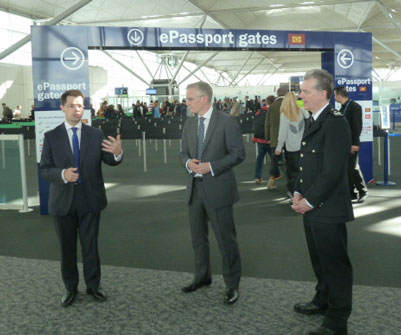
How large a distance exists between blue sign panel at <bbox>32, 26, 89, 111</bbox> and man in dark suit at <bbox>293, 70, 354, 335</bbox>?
506cm

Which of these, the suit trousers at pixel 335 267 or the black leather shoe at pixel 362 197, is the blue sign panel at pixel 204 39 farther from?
the suit trousers at pixel 335 267

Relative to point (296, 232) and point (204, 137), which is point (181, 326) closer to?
point (204, 137)

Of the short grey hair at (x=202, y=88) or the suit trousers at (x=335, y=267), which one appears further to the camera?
the short grey hair at (x=202, y=88)

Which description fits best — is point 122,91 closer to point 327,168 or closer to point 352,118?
point 352,118

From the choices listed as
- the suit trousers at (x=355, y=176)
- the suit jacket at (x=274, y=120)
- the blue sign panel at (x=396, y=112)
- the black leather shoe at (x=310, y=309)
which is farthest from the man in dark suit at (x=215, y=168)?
the blue sign panel at (x=396, y=112)

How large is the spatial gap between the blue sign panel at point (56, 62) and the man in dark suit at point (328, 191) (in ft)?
16.6

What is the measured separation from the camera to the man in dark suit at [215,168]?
3791 millimetres

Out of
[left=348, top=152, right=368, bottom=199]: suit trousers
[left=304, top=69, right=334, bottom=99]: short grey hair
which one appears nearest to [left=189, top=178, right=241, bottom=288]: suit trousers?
[left=304, top=69, right=334, bottom=99]: short grey hair

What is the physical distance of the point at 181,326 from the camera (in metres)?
3.40

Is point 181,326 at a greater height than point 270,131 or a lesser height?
lesser

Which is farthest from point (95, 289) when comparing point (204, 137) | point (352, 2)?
point (352, 2)

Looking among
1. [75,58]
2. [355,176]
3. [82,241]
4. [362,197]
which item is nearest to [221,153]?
[82,241]

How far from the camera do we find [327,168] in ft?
9.70

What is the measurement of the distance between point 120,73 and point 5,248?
3962cm
